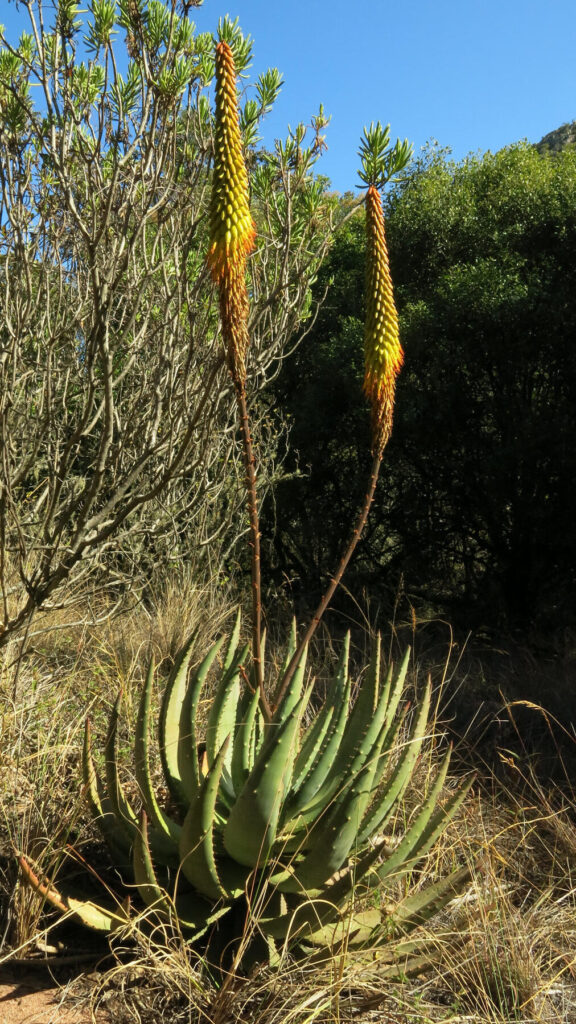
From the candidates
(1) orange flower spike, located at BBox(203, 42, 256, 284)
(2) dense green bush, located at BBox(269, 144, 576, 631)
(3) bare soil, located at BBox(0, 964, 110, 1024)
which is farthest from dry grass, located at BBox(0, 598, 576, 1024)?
(2) dense green bush, located at BBox(269, 144, 576, 631)

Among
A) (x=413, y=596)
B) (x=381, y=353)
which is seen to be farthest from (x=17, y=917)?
(x=413, y=596)

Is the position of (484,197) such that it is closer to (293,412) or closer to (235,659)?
(293,412)

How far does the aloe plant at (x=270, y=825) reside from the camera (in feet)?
7.88

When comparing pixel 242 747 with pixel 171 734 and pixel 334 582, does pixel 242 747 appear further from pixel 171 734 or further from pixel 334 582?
pixel 334 582

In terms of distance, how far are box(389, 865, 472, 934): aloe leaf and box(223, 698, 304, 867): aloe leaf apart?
1.68 feet

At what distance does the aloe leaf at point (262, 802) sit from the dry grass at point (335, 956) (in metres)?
0.33

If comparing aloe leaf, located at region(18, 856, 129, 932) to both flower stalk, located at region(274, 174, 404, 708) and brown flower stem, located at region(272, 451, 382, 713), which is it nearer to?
brown flower stem, located at region(272, 451, 382, 713)

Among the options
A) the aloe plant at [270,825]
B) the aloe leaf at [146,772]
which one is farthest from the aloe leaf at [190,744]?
the aloe leaf at [146,772]

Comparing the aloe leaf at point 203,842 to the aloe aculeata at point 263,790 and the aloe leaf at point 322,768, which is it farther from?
the aloe leaf at point 322,768

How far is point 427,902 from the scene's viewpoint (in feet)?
8.65

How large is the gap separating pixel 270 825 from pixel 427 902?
2.09ft

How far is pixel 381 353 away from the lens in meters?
2.37

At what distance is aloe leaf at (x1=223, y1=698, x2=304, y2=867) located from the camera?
7.50 feet

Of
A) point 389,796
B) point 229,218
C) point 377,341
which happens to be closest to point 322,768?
point 389,796
